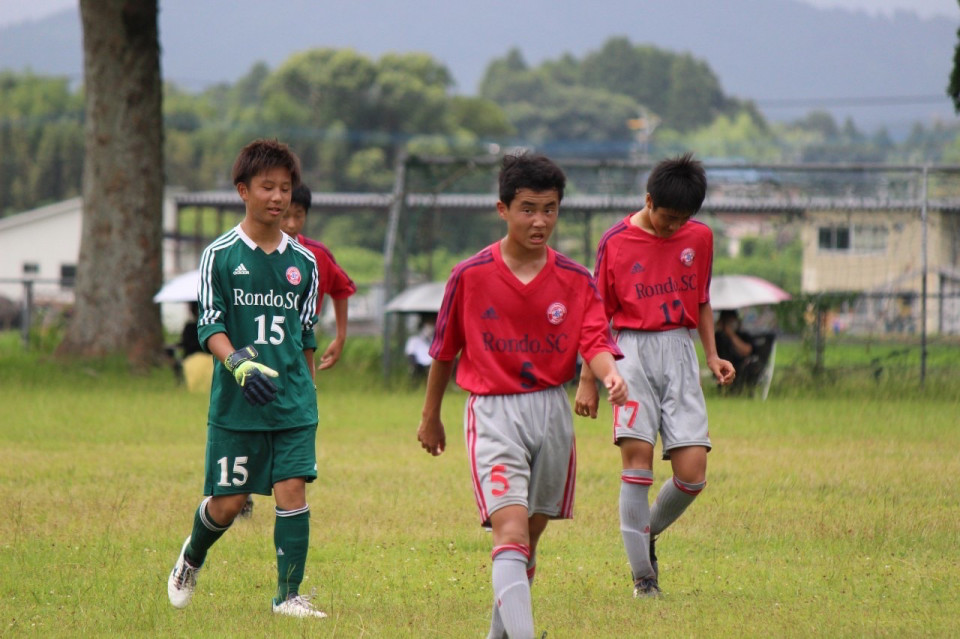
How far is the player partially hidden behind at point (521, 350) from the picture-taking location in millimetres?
5113

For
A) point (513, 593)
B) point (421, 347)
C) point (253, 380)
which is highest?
point (253, 380)

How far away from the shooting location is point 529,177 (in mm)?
5137

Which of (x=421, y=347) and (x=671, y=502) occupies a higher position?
(x=671, y=502)

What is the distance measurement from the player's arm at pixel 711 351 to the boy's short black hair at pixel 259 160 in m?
2.20

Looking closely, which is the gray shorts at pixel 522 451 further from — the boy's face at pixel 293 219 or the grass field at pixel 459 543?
the boy's face at pixel 293 219

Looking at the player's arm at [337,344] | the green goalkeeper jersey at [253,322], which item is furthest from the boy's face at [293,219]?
Answer: the green goalkeeper jersey at [253,322]

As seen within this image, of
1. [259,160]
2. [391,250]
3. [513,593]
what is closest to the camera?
[513,593]

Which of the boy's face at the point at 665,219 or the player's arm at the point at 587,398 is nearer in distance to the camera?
the player's arm at the point at 587,398

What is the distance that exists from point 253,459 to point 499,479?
132 cm

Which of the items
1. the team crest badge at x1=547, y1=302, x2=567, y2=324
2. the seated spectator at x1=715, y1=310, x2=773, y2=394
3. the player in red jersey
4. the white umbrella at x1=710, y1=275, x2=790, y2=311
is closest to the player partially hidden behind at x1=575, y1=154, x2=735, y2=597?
the team crest badge at x1=547, y1=302, x2=567, y2=324

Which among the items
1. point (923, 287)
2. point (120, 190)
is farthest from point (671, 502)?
point (120, 190)

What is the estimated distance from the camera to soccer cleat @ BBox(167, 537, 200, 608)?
19.9 feet

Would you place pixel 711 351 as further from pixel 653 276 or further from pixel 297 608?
pixel 297 608

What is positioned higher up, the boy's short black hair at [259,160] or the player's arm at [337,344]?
the boy's short black hair at [259,160]
